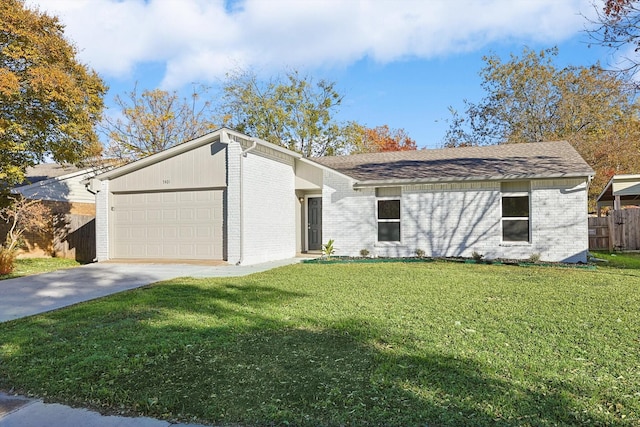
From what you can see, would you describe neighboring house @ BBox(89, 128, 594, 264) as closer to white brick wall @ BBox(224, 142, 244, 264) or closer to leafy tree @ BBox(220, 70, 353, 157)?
white brick wall @ BBox(224, 142, 244, 264)

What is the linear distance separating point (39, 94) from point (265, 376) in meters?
13.0

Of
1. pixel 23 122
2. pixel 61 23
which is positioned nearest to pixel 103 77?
pixel 61 23

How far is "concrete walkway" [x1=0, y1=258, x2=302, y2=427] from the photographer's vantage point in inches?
125

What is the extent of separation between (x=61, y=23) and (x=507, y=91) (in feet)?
84.5

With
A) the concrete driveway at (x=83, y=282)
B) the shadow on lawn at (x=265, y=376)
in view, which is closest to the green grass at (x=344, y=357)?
the shadow on lawn at (x=265, y=376)

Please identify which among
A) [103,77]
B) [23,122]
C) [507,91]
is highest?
[507,91]

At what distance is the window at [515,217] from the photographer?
13602 mm

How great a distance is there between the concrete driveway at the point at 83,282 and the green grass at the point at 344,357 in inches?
41.9

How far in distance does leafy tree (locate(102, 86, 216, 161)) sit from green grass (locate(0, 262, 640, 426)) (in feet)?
71.6

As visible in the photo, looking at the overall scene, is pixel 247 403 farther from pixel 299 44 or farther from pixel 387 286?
pixel 299 44

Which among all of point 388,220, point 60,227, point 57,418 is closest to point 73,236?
point 60,227

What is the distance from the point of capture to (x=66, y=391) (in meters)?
3.63

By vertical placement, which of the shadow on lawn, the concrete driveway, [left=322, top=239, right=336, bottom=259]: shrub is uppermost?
[left=322, top=239, right=336, bottom=259]: shrub

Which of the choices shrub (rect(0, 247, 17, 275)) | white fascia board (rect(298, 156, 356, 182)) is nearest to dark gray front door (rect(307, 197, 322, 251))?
white fascia board (rect(298, 156, 356, 182))
